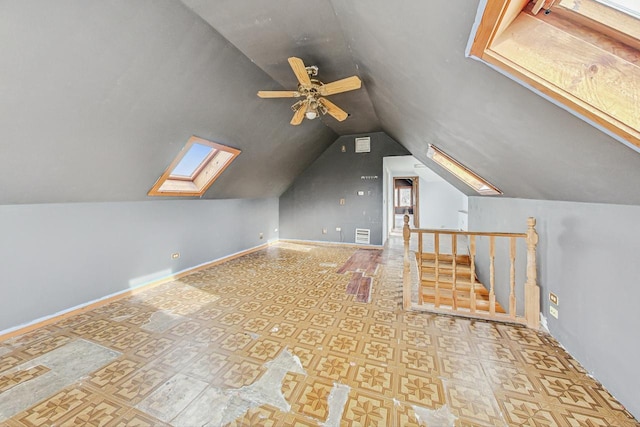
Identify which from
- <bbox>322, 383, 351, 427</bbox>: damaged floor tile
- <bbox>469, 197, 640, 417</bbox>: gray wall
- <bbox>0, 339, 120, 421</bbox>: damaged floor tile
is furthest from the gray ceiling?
<bbox>322, 383, 351, 427</bbox>: damaged floor tile

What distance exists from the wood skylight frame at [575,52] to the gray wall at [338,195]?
498 centimetres

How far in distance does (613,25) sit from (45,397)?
3.35 meters

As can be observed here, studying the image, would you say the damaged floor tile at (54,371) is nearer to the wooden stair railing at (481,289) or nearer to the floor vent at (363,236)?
the wooden stair railing at (481,289)

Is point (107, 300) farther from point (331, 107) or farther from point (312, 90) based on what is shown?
point (331, 107)

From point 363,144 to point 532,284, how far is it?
4501 mm

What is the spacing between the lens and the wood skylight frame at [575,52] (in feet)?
2.54

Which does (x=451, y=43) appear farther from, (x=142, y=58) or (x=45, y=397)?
(x=45, y=397)

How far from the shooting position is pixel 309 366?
6.04 ft

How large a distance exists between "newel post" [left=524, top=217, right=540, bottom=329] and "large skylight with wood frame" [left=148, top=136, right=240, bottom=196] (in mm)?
3810

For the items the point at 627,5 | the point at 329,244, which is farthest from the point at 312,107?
the point at 329,244

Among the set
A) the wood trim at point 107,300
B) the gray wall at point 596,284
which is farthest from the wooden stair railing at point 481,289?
the wood trim at point 107,300

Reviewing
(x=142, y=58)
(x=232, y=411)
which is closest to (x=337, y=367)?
(x=232, y=411)

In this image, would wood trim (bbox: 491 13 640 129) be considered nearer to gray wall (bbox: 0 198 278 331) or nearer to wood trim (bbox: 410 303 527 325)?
wood trim (bbox: 410 303 527 325)

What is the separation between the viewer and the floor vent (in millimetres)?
6091
